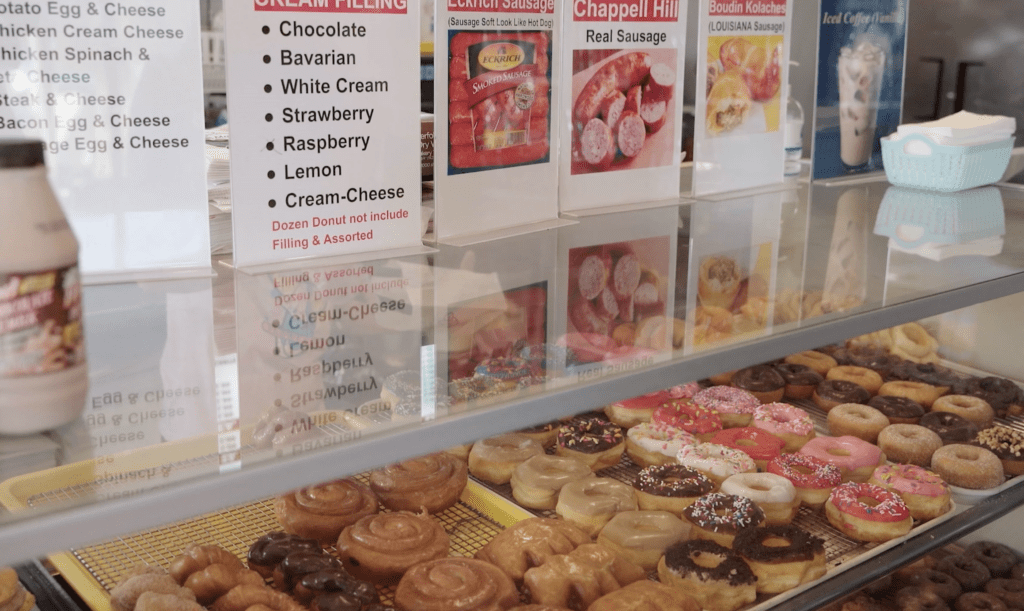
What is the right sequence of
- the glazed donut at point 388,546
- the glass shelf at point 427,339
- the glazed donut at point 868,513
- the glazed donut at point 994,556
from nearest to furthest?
the glass shelf at point 427,339 < the glazed donut at point 388,546 < the glazed donut at point 868,513 < the glazed donut at point 994,556

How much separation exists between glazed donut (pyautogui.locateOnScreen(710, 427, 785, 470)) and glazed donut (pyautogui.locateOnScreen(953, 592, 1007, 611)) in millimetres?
534

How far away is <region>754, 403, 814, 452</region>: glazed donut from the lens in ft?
7.78

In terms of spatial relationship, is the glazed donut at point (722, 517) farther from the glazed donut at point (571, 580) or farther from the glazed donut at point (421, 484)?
the glazed donut at point (421, 484)

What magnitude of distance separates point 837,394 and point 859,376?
189mm

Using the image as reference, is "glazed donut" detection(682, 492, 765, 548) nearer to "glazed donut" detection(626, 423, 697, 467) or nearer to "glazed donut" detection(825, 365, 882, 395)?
"glazed donut" detection(626, 423, 697, 467)

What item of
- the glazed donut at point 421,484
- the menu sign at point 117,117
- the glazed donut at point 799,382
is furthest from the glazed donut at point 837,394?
the menu sign at point 117,117

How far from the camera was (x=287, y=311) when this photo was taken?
127cm

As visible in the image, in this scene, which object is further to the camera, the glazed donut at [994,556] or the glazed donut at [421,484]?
the glazed donut at [994,556]

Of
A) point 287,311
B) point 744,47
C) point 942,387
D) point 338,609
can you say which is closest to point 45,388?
point 287,311

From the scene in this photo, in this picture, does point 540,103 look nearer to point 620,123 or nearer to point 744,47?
point 620,123

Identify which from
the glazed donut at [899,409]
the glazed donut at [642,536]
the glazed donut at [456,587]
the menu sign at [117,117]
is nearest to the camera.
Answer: the menu sign at [117,117]

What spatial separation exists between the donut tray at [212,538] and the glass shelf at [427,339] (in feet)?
1.85

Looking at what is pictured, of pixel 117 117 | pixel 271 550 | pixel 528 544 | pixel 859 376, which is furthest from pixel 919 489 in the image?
pixel 117 117

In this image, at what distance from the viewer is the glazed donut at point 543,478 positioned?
200 centimetres
